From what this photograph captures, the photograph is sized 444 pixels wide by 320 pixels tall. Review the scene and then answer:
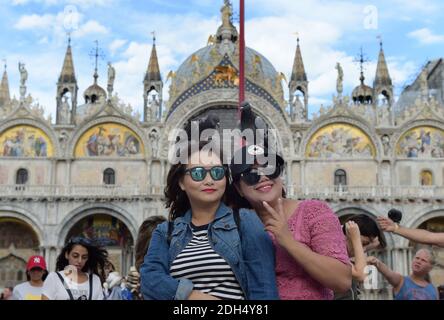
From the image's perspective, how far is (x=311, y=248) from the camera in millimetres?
3354

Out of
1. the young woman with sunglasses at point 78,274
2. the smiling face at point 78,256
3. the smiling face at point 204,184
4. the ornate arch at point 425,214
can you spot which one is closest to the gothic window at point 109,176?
the ornate arch at point 425,214

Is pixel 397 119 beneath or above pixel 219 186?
above

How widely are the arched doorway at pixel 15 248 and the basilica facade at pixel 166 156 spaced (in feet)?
0.16

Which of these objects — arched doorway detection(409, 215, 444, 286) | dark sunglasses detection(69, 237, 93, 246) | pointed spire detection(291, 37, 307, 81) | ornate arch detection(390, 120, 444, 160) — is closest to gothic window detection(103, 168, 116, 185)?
pointed spire detection(291, 37, 307, 81)

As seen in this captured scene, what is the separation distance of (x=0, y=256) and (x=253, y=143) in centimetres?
2731

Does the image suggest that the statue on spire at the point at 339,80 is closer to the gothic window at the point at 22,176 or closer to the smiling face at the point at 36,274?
the gothic window at the point at 22,176

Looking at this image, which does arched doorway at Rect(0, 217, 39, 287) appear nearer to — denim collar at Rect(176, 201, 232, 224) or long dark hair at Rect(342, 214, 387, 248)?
long dark hair at Rect(342, 214, 387, 248)

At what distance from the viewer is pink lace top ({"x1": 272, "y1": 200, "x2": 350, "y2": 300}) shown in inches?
128

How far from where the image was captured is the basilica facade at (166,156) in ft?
91.8

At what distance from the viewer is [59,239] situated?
90.1 feet

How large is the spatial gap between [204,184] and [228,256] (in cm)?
47
